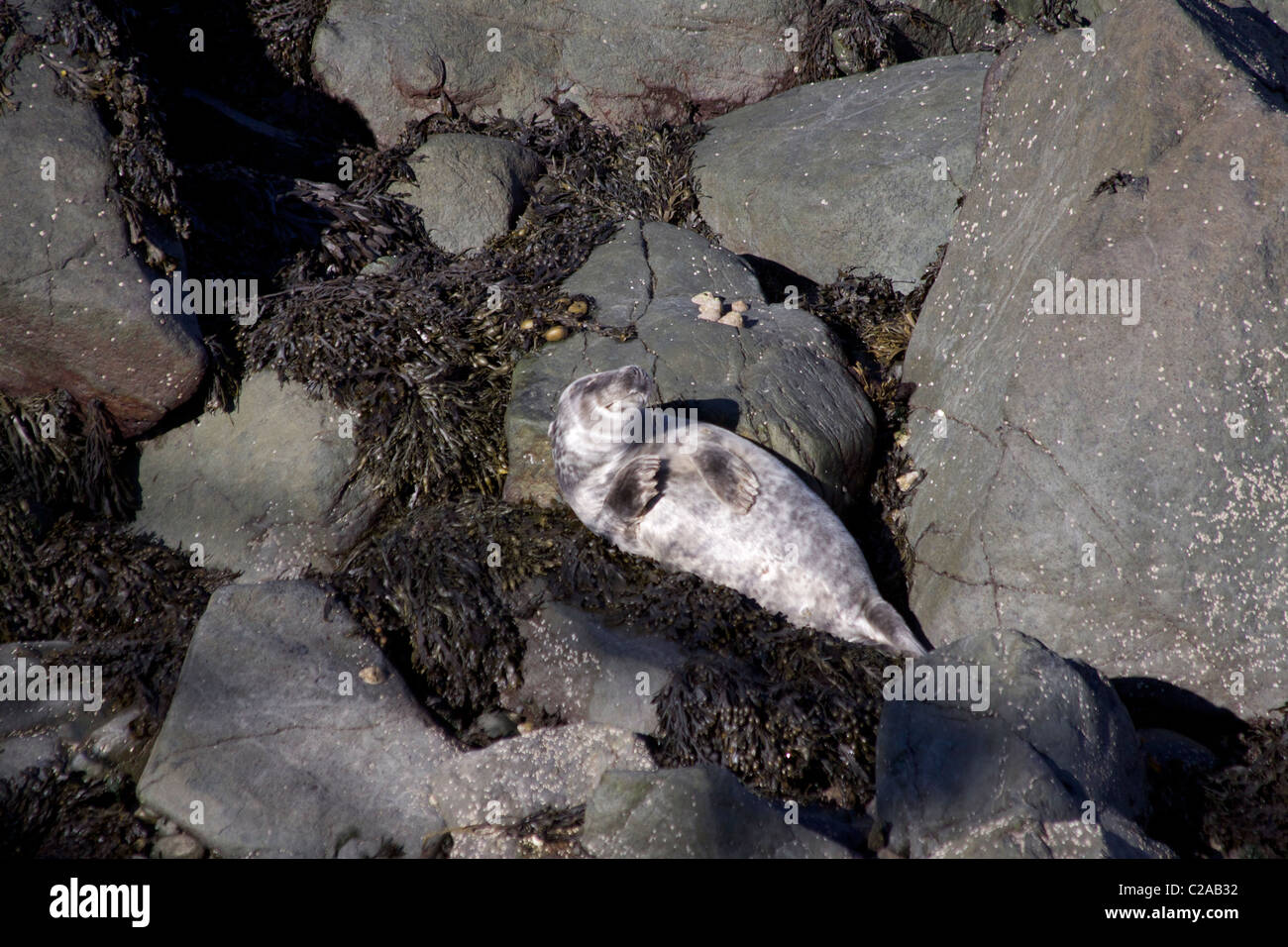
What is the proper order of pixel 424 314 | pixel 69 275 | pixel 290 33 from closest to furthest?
pixel 69 275, pixel 424 314, pixel 290 33

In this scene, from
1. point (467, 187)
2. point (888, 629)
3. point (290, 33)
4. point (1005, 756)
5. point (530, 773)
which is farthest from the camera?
point (290, 33)

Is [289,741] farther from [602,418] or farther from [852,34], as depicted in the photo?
[852,34]

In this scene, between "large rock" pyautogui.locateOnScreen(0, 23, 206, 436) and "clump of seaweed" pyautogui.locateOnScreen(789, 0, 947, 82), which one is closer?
"large rock" pyautogui.locateOnScreen(0, 23, 206, 436)

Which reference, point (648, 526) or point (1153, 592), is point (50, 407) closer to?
point (648, 526)

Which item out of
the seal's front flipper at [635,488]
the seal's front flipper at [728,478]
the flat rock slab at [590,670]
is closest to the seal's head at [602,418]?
the seal's front flipper at [635,488]

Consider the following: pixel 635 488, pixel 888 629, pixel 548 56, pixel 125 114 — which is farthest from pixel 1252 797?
pixel 548 56

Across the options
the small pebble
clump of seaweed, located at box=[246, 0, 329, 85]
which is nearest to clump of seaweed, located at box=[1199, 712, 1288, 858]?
the small pebble

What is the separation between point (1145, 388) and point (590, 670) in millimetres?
2823

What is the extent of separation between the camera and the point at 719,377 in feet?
17.6

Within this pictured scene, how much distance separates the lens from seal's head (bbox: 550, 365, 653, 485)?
4.84 m

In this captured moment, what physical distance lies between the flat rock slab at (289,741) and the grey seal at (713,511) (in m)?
1.39

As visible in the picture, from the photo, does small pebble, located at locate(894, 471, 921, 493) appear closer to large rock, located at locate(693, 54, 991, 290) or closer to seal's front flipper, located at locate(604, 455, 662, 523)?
seal's front flipper, located at locate(604, 455, 662, 523)

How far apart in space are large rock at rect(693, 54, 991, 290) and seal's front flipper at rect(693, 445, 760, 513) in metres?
2.49

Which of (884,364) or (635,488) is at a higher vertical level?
(884,364)
